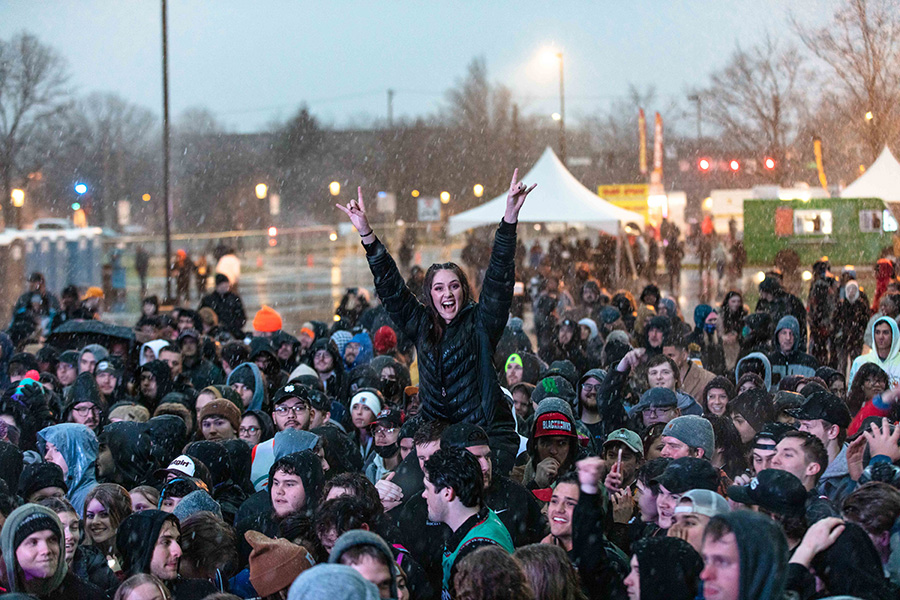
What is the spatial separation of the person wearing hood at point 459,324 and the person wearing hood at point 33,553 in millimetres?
1659

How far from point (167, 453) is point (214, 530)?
188 cm

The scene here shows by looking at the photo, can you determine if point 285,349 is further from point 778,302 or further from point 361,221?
point 778,302

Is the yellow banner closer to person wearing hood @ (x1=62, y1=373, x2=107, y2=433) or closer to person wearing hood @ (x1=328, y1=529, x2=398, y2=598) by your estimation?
person wearing hood @ (x1=62, y1=373, x2=107, y2=433)

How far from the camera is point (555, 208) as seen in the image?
19.5 meters

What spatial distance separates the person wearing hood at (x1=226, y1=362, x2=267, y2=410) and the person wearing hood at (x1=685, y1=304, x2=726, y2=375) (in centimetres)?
459

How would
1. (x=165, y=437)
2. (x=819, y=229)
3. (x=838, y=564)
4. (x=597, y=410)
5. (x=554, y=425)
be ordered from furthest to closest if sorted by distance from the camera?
(x=819, y=229)
(x=597, y=410)
(x=165, y=437)
(x=554, y=425)
(x=838, y=564)

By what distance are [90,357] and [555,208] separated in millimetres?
12519

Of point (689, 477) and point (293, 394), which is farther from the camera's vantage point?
point (293, 394)

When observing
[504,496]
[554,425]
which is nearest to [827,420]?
[554,425]

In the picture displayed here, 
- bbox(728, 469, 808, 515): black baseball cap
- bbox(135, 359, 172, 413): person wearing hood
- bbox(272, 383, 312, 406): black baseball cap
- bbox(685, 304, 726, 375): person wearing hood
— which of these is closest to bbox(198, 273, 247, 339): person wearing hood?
bbox(135, 359, 172, 413): person wearing hood

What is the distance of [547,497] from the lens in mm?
4742

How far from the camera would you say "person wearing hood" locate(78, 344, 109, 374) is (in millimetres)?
8414

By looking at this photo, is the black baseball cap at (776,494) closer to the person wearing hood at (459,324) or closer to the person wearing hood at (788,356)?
the person wearing hood at (459,324)

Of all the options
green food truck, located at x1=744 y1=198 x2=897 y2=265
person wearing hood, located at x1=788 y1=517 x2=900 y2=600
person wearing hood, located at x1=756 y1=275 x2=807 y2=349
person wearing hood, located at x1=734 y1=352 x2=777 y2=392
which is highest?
green food truck, located at x1=744 y1=198 x2=897 y2=265
